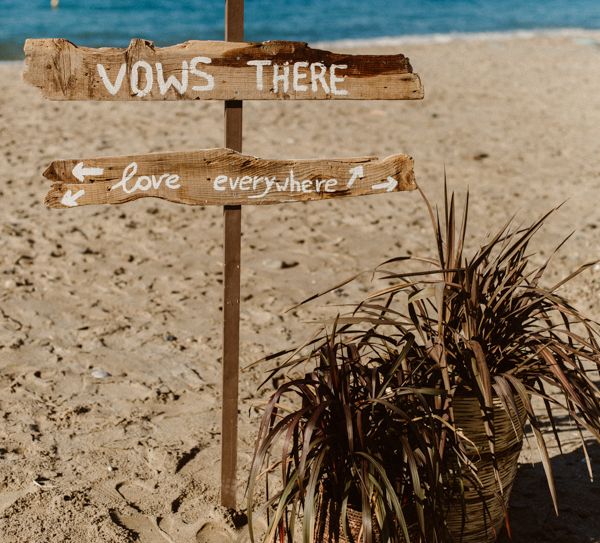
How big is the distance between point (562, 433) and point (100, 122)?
6286mm

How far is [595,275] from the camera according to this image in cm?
566

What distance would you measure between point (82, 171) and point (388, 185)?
1081 millimetres

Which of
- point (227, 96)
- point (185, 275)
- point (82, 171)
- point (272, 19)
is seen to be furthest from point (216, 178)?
point (272, 19)

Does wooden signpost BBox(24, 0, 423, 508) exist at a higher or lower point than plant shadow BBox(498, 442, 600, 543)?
higher

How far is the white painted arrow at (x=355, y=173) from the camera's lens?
3064 mm

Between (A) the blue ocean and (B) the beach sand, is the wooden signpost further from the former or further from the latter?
(A) the blue ocean

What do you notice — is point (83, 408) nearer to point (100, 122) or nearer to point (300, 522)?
point (300, 522)

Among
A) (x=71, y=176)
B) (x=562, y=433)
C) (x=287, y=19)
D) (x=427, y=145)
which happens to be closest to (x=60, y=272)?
(x=71, y=176)

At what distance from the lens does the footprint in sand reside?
122 inches

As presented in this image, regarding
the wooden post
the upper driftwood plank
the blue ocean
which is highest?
the blue ocean

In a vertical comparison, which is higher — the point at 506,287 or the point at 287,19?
the point at 287,19

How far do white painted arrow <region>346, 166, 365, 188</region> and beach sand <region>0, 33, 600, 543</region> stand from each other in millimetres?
1261

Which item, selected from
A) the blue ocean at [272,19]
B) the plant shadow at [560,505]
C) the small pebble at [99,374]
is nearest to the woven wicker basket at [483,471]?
the plant shadow at [560,505]

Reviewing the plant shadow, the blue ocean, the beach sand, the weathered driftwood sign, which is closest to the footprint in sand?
the beach sand
